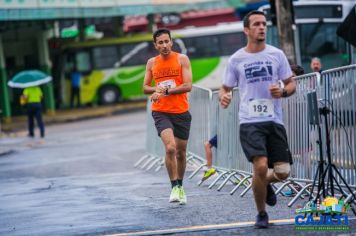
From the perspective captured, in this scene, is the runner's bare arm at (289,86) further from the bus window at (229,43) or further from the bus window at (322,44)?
the bus window at (229,43)

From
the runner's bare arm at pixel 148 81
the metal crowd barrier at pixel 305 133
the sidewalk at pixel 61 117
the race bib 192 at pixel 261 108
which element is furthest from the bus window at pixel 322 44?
the race bib 192 at pixel 261 108

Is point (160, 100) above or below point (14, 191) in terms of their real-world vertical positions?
above

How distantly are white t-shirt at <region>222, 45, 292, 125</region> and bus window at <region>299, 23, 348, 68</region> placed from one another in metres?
18.4

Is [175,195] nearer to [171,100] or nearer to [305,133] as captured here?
[171,100]

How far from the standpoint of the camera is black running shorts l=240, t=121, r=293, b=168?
841 cm

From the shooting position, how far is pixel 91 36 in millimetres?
48781

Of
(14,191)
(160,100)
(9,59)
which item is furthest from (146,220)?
(9,59)

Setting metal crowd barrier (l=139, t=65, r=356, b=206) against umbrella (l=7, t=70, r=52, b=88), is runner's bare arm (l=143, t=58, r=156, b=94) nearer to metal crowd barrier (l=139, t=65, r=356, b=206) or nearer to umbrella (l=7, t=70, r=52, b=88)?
metal crowd barrier (l=139, t=65, r=356, b=206)

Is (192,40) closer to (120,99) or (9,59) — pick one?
(120,99)

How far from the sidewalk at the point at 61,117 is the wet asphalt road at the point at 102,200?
677 cm

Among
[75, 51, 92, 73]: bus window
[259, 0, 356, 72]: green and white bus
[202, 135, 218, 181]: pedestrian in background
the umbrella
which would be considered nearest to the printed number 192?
[202, 135, 218, 181]: pedestrian in background

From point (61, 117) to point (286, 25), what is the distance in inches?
818

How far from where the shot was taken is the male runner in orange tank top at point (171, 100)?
10.9 meters

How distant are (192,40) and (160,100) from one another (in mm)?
32314
